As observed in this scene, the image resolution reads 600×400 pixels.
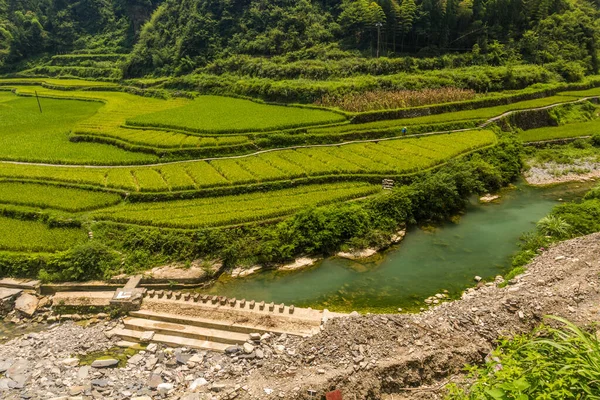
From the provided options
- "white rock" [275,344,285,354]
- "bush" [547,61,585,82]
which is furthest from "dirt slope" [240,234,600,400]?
"bush" [547,61,585,82]

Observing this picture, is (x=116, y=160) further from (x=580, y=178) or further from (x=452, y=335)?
(x=580, y=178)

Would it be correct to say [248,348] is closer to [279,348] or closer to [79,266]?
[279,348]

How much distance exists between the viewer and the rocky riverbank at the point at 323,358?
1343 centimetres

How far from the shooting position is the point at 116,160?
3500 centimetres

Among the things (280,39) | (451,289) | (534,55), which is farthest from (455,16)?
(451,289)

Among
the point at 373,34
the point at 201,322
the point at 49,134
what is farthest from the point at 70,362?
the point at 373,34

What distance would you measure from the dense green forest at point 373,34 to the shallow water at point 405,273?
38234 millimetres

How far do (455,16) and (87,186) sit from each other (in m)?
60.2

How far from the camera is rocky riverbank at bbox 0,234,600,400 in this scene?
13.4m

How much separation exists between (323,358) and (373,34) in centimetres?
6005

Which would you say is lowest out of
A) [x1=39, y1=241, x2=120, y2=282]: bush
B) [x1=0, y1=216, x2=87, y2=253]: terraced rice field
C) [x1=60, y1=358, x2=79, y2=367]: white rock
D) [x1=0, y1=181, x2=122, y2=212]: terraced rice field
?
[x1=60, y1=358, x2=79, y2=367]: white rock

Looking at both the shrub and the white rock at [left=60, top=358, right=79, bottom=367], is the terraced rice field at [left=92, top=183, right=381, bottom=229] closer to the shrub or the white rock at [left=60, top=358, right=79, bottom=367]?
the white rock at [left=60, top=358, right=79, bottom=367]

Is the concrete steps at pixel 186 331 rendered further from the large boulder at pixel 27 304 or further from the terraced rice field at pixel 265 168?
the terraced rice field at pixel 265 168

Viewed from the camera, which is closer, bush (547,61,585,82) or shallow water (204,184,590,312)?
shallow water (204,184,590,312)
